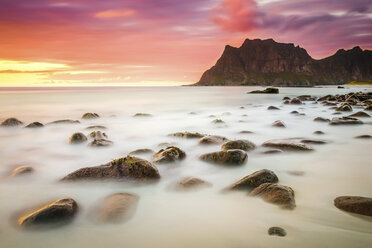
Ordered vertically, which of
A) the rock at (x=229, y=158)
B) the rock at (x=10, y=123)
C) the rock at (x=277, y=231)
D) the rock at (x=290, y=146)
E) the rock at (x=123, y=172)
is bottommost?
the rock at (x=277, y=231)

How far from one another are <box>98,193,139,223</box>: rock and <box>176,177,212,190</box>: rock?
30.9 inches

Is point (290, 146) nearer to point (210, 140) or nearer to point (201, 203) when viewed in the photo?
point (210, 140)

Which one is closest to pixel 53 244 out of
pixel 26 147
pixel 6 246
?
pixel 6 246

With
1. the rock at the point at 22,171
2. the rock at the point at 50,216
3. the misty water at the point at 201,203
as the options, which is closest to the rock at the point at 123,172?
the misty water at the point at 201,203

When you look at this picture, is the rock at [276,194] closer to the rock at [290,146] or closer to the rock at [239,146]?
the rock at [239,146]

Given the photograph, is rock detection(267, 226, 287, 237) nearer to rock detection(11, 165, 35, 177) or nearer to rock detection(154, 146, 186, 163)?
rock detection(154, 146, 186, 163)

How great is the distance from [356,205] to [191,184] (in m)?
2.34

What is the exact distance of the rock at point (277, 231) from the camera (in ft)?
9.05

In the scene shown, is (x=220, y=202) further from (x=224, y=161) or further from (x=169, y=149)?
(x=169, y=149)

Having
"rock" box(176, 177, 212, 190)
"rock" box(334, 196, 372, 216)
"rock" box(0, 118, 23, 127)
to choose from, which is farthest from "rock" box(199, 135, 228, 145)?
"rock" box(0, 118, 23, 127)

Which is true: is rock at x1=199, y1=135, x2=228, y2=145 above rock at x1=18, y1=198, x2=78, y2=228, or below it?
above

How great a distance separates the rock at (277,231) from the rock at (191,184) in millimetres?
1481

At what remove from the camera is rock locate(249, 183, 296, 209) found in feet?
10.9

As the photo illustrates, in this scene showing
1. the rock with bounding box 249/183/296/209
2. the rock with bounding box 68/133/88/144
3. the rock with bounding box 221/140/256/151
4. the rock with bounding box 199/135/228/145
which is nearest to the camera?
the rock with bounding box 249/183/296/209
